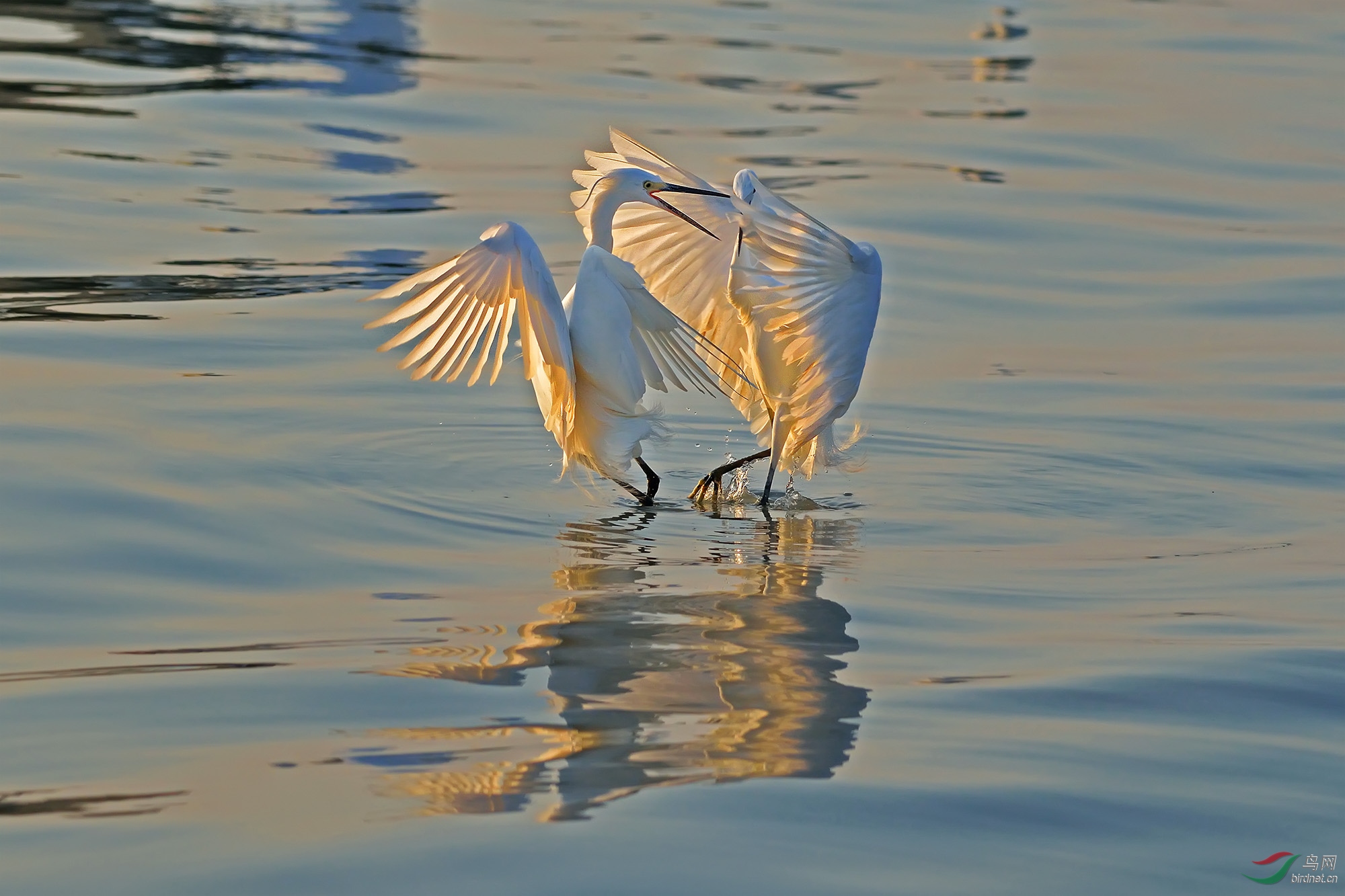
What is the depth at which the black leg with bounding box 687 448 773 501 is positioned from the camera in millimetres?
7180

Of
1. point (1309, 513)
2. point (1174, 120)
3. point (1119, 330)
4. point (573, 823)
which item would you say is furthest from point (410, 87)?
point (573, 823)

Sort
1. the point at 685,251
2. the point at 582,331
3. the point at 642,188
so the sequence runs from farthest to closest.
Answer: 1. the point at 685,251
2. the point at 642,188
3. the point at 582,331

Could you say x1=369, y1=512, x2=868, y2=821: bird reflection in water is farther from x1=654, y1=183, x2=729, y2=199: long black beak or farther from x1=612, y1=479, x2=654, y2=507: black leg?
x1=654, y1=183, x2=729, y2=199: long black beak

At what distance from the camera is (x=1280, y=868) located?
12.2 feet

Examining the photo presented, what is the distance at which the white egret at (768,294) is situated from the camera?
21.3 feet

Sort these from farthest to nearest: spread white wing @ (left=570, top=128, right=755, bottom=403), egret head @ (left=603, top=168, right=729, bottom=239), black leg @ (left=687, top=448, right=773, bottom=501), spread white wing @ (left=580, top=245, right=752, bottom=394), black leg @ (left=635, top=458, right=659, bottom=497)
→ spread white wing @ (left=570, top=128, right=755, bottom=403)
black leg @ (left=687, top=448, right=773, bottom=501)
black leg @ (left=635, top=458, right=659, bottom=497)
egret head @ (left=603, top=168, right=729, bottom=239)
spread white wing @ (left=580, top=245, right=752, bottom=394)

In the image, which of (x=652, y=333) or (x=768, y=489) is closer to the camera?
(x=652, y=333)

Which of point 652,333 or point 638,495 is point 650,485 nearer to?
point 638,495

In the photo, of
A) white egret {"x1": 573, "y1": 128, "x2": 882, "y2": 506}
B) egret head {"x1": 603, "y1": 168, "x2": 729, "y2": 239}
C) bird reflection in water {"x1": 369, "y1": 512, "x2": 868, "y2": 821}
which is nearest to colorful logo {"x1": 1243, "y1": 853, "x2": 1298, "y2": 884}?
bird reflection in water {"x1": 369, "y1": 512, "x2": 868, "y2": 821}

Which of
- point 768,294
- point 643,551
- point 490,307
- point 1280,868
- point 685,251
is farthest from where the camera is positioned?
point 685,251

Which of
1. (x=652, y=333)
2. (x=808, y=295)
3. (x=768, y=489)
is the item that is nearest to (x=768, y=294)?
(x=808, y=295)

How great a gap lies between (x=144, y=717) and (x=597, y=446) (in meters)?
2.79

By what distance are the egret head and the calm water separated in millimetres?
1105

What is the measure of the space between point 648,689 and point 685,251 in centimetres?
325
